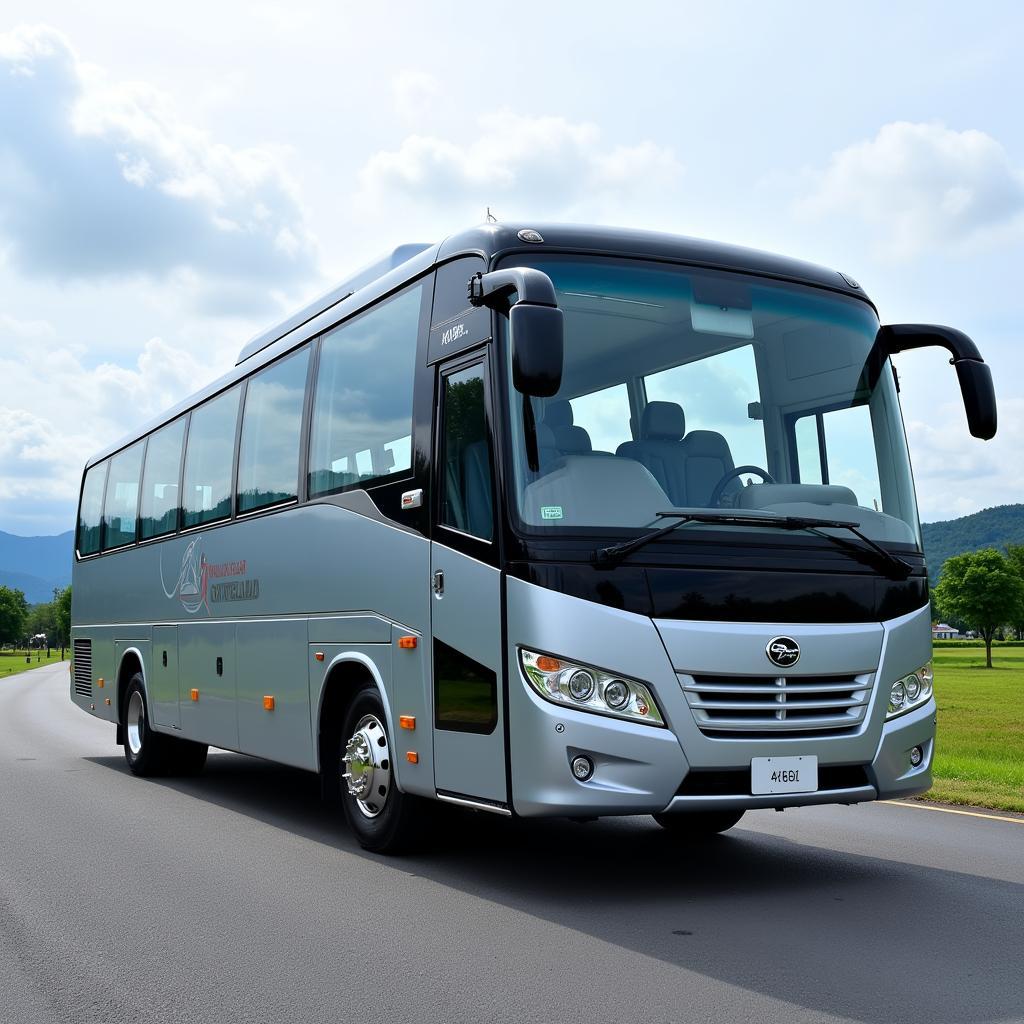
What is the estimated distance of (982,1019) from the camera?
15.7 feet

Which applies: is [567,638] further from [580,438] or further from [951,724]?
[951,724]

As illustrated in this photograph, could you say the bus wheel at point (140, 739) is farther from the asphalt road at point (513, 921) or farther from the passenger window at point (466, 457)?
the passenger window at point (466, 457)

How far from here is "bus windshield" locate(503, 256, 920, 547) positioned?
6.86 metres

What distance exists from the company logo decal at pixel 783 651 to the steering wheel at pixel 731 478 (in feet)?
2.57

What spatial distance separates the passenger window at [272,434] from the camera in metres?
9.88

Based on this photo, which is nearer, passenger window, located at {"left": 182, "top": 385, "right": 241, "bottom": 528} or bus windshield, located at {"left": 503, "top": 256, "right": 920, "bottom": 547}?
bus windshield, located at {"left": 503, "top": 256, "right": 920, "bottom": 547}

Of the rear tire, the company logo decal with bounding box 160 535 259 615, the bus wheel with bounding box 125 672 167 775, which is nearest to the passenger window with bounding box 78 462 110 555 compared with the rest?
the bus wheel with bounding box 125 672 167 775

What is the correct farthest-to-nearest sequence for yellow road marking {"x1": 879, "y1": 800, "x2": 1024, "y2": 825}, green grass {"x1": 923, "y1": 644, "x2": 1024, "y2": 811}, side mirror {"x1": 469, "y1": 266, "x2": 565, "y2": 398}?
green grass {"x1": 923, "y1": 644, "x2": 1024, "y2": 811}, yellow road marking {"x1": 879, "y1": 800, "x2": 1024, "y2": 825}, side mirror {"x1": 469, "y1": 266, "x2": 565, "y2": 398}

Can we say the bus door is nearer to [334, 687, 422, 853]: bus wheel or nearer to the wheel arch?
[334, 687, 422, 853]: bus wheel

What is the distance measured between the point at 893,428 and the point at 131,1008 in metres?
5.09

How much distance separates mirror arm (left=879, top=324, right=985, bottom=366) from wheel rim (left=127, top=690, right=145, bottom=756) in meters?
8.93

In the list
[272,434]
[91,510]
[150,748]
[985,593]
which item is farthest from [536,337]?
[985,593]

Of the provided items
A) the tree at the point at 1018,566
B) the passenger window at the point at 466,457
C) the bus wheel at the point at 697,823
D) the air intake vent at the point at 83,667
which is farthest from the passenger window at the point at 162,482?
the tree at the point at 1018,566

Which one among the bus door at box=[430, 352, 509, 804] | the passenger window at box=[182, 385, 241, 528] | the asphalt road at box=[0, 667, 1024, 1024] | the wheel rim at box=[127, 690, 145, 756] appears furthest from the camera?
the wheel rim at box=[127, 690, 145, 756]
